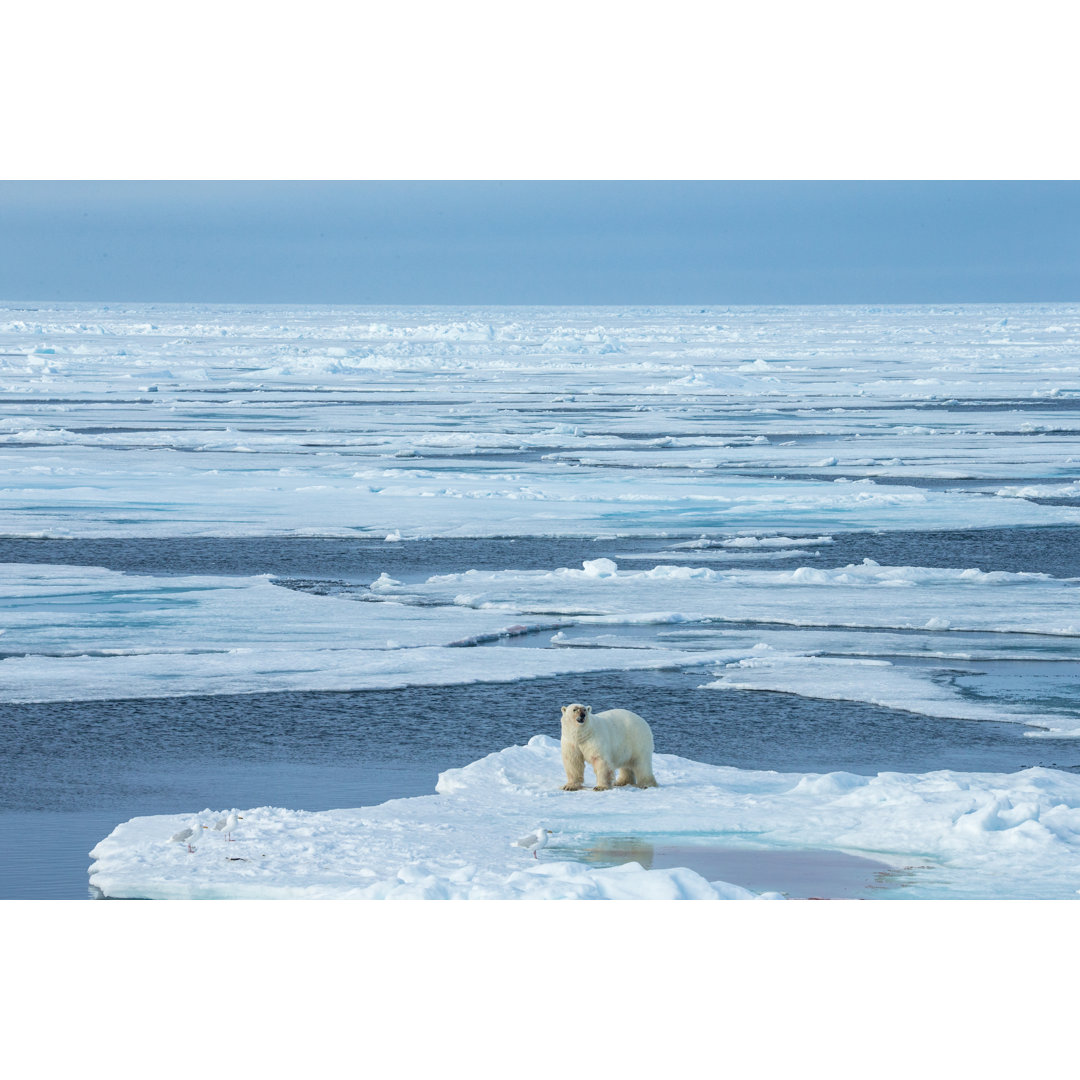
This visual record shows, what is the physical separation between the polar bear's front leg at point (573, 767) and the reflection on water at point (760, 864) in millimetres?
645

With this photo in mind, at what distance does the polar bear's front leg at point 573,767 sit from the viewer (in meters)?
6.12

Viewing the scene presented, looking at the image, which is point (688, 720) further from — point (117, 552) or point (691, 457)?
point (691, 457)

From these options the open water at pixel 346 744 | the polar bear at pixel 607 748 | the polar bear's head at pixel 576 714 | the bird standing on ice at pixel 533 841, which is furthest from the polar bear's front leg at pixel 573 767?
the bird standing on ice at pixel 533 841

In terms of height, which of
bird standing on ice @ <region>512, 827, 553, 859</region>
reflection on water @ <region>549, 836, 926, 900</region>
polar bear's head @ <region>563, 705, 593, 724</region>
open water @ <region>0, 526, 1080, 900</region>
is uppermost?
polar bear's head @ <region>563, 705, 593, 724</region>

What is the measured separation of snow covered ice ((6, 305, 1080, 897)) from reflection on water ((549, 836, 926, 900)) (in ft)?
0.25

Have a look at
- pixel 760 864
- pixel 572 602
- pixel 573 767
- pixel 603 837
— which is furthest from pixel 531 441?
pixel 760 864

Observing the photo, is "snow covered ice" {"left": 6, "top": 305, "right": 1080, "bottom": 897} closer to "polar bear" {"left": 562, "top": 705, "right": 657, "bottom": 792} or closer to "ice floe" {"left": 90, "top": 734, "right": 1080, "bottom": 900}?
"ice floe" {"left": 90, "top": 734, "right": 1080, "bottom": 900}

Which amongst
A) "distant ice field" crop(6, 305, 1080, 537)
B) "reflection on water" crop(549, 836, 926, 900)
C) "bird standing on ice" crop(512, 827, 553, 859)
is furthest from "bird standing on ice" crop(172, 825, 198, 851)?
"distant ice field" crop(6, 305, 1080, 537)

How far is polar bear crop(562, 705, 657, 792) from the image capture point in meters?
6.06

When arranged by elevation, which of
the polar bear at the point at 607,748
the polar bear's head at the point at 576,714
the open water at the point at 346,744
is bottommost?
the open water at the point at 346,744

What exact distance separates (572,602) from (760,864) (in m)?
5.25

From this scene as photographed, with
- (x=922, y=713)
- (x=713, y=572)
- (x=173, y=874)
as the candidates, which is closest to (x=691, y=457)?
(x=713, y=572)

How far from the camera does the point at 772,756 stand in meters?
6.96

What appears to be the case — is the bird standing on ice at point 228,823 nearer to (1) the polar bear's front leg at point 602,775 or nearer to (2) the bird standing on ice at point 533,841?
(2) the bird standing on ice at point 533,841
